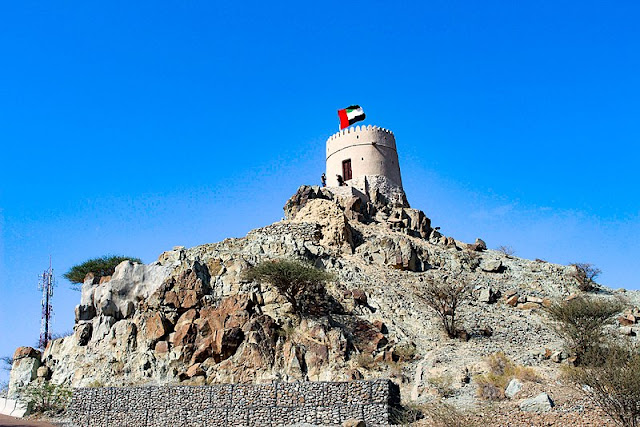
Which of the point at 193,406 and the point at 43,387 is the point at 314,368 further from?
the point at 43,387

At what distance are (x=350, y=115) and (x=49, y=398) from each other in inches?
1158

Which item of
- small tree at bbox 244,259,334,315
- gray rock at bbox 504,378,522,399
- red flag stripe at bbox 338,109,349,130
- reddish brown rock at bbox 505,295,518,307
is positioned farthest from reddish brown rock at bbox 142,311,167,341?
red flag stripe at bbox 338,109,349,130

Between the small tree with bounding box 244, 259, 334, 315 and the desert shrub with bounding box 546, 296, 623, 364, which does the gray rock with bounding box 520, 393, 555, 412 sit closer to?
the desert shrub with bounding box 546, 296, 623, 364

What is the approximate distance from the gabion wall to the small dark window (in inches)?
1002

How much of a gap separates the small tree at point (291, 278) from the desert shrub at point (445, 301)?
15.9 ft

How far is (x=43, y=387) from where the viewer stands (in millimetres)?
27312

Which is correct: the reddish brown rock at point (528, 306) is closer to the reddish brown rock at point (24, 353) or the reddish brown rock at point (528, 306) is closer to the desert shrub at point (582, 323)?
the desert shrub at point (582, 323)

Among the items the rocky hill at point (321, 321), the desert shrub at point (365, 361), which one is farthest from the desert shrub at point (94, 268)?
the desert shrub at point (365, 361)

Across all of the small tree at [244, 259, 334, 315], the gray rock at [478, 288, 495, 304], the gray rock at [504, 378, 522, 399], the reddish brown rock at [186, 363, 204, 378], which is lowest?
the gray rock at [504, 378, 522, 399]

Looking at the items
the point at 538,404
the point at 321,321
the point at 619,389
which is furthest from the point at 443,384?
the point at 619,389

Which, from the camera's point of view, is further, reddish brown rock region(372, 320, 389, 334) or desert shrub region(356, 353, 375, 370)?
reddish brown rock region(372, 320, 389, 334)

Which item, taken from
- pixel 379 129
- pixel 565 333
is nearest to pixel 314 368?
pixel 565 333

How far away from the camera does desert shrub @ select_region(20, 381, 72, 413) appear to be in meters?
25.8

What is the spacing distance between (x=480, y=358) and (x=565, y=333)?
3.60 meters
